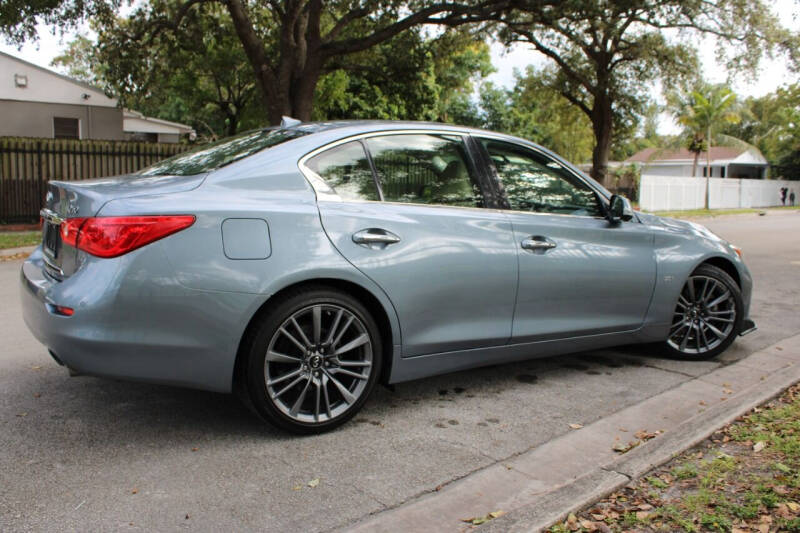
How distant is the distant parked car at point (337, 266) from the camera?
321 cm

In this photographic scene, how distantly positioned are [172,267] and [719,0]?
21.4 metres

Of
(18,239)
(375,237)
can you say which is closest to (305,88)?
(18,239)

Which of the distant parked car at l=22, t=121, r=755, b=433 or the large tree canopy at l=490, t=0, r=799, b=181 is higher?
the large tree canopy at l=490, t=0, r=799, b=181

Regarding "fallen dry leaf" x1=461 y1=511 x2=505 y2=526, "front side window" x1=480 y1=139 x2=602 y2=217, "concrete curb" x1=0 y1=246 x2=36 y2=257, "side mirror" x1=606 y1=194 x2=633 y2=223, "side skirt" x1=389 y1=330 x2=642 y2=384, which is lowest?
"fallen dry leaf" x1=461 y1=511 x2=505 y2=526

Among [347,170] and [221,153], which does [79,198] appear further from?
[347,170]

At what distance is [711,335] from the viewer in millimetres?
5254

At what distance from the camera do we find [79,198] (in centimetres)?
341

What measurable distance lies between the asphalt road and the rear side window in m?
1.27

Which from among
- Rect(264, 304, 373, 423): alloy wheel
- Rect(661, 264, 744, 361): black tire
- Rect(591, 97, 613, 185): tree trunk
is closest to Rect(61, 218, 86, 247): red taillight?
Rect(264, 304, 373, 423): alloy wheel

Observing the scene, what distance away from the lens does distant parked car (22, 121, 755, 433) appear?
3.21 metres

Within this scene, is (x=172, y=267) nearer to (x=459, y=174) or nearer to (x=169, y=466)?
(x=169, y=466)

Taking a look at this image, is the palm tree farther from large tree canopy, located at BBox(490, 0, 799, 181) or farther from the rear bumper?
the rear bumper

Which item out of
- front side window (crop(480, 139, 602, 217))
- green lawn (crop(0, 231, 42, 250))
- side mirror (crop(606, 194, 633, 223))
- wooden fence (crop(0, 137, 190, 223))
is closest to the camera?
front side window (crop(480, 139, 602, 217))

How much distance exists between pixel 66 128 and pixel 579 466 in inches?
974
